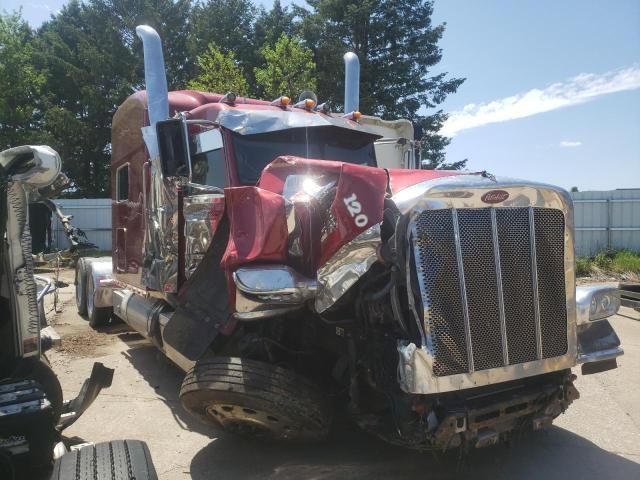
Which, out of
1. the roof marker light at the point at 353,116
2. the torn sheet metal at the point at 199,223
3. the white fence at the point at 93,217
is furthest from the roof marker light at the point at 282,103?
the white fence at the point at 93,217

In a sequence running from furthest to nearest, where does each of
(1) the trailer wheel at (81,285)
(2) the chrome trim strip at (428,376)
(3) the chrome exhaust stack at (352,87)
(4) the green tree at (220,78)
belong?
(4) the green tree at (220,78), (1) the trailer wheel at (81,285), (3) the chrome exhaust stack at (352,87), (2) the chrome trim strip at (428,376)

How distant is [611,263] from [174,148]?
13.1 metres

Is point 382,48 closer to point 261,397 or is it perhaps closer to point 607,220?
point 607,220

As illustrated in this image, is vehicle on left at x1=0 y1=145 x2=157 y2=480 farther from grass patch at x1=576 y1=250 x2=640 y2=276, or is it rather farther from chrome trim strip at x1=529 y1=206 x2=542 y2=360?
grass patch at x1=576 y1=250 x2=640 y2=276

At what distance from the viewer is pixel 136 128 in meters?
5.72

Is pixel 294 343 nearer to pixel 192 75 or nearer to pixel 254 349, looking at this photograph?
pixel 254 349

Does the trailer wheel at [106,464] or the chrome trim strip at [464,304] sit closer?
the trailer wheel at [106,464]

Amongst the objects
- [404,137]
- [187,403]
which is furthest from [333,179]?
[404,137]

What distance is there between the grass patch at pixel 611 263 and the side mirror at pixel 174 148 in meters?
11.9

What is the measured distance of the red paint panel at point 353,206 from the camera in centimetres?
293

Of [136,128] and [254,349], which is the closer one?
[254,349]

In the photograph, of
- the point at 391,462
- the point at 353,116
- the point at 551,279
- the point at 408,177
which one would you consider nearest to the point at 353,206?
the point at 408,177

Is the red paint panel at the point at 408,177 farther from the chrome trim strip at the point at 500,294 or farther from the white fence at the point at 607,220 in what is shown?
the white fence at the point at 607,220

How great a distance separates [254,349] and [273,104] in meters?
2.63
